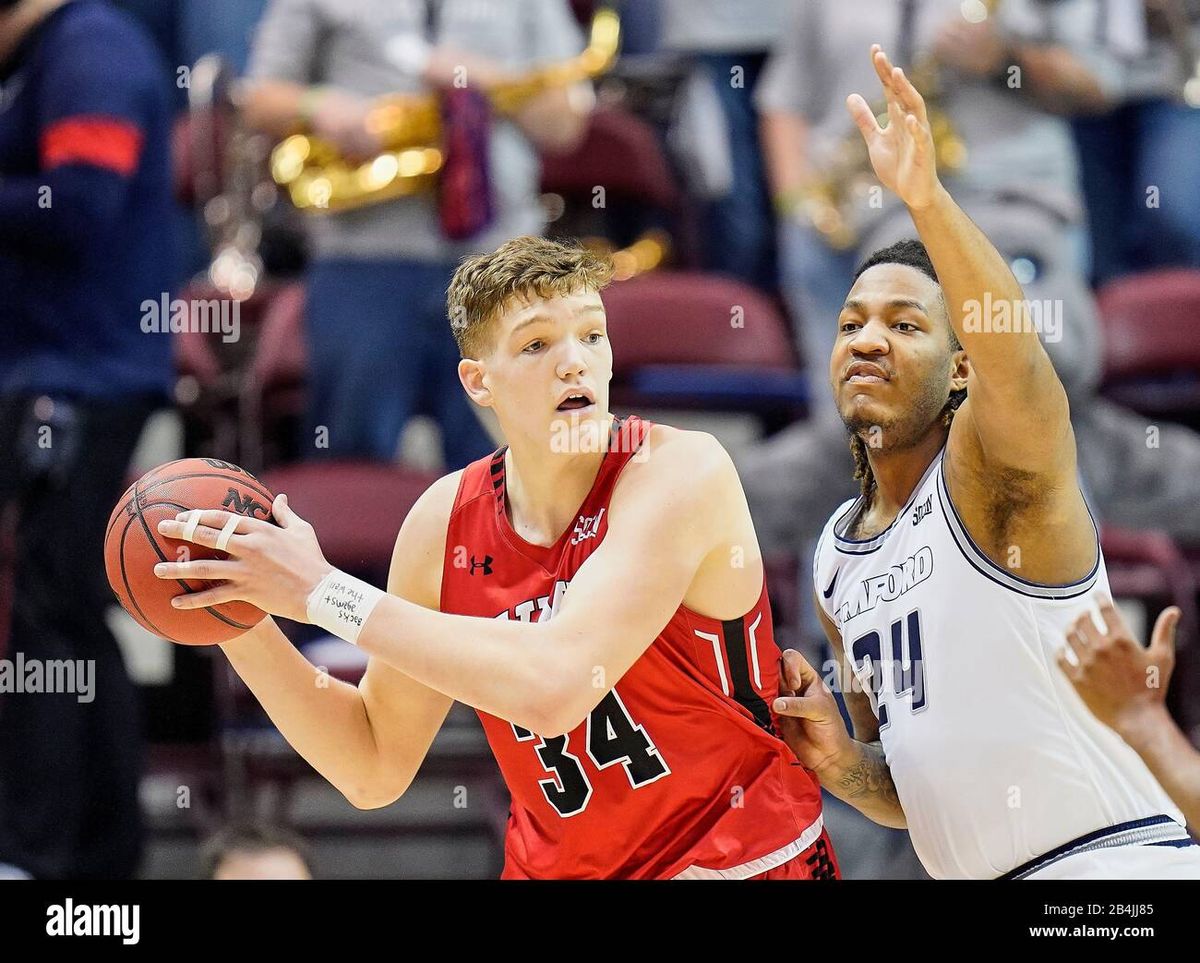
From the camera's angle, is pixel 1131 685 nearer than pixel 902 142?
No

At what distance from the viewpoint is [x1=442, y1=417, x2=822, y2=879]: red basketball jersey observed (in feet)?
9.07

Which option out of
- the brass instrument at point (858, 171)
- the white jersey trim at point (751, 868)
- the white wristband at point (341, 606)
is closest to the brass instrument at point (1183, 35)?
the brass instrument at point (858, 171)

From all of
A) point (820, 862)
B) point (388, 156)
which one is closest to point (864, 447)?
point (820, 862)

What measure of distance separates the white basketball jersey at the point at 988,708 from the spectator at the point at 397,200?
164 centimetres

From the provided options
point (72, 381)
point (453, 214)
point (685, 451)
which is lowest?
point (685, 451)

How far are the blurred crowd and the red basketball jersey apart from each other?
93cm

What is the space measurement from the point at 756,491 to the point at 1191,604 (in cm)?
122

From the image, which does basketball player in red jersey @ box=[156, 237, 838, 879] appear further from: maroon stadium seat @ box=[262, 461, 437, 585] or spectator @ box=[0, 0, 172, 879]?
spectator @ box=[0, 0, 172, 879]

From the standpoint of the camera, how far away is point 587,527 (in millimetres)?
2789

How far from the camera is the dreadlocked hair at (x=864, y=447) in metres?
2.83

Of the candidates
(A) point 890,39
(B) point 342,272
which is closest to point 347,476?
(B) point 342,272

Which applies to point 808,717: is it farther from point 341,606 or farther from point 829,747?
point 341,606

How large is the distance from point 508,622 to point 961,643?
0.76m

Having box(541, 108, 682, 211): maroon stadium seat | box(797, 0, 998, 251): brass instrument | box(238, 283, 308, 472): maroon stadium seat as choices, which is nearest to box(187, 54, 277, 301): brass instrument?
box(238, 283, 308, 472): maroon stadium seat
